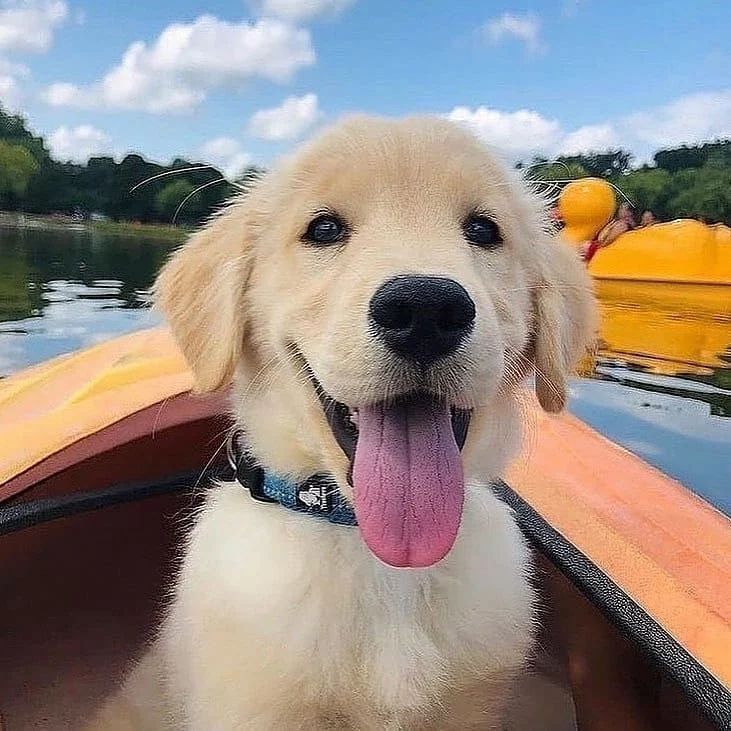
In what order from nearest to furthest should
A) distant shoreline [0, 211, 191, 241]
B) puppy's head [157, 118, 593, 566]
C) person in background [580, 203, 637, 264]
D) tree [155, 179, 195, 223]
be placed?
puppy's head [157, 118, 593, 566], tree [155, 179, 195, 223], person in background [580, 203, 637, 264], distant shoreline [0, 211, 191, 241]

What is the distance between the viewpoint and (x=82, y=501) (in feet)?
6.54

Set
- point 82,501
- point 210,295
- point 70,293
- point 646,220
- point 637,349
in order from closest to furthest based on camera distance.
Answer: point 210,295, point 82,501, point 637,349, point 646,220, point 70,293

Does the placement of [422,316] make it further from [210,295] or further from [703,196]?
[703,196]

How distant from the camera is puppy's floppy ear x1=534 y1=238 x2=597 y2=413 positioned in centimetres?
177

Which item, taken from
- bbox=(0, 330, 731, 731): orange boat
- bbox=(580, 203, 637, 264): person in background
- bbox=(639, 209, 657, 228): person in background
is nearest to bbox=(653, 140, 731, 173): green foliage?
bbox=(639, 209, 657, 228): person in background

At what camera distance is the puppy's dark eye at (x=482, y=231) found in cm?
162

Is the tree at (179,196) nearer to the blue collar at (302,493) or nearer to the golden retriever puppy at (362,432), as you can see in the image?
the golden retriever puppy at (362,432)

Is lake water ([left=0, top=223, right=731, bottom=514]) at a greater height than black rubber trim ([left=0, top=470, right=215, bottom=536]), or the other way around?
black rubber trim ([left=0, top=470, right=215, bottom=536])

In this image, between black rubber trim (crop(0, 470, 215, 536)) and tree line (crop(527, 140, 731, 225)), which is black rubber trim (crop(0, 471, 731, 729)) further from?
tree line (crop(527, 140, 731, 225))

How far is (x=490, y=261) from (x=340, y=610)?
0.71 meters

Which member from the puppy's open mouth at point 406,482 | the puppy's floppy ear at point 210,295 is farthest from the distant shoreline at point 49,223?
the puppy's open mouth at point 406,482

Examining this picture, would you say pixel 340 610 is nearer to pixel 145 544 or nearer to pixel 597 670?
pixel 597 670

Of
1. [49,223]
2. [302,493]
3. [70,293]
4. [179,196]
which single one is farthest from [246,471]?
[49,223]

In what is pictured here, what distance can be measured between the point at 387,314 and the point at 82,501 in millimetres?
1063
